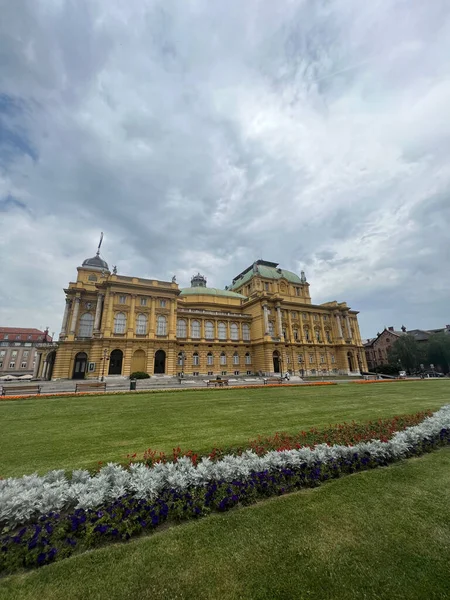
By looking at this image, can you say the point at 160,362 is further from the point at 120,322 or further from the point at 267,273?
the point at 267,273

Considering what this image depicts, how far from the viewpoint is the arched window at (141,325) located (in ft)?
139

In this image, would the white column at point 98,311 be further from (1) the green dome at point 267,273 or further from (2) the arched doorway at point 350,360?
(2) the arched doorway at point 350,360

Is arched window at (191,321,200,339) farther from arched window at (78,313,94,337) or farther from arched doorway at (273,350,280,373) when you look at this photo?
arched window at (78,313,94,337)

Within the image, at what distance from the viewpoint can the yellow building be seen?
40531 mm

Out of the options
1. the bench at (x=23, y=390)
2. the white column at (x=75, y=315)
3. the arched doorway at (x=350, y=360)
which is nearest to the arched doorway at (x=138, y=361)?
the white column at (x=75, y=315)

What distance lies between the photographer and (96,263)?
48906 mm

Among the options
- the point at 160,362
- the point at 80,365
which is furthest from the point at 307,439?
the point at 80,365

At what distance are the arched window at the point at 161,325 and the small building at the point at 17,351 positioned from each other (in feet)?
161

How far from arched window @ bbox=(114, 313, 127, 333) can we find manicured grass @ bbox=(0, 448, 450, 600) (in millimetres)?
40174

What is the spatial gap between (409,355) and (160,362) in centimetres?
5673

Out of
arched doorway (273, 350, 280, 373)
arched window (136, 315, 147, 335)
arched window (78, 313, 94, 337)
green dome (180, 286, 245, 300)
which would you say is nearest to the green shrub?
arched window (136, 315, 147, 335)

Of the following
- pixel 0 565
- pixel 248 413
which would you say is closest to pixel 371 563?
pixel 0 565

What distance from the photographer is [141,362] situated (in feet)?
135

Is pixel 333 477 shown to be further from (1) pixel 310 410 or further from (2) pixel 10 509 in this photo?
(1) pixel 310 410
